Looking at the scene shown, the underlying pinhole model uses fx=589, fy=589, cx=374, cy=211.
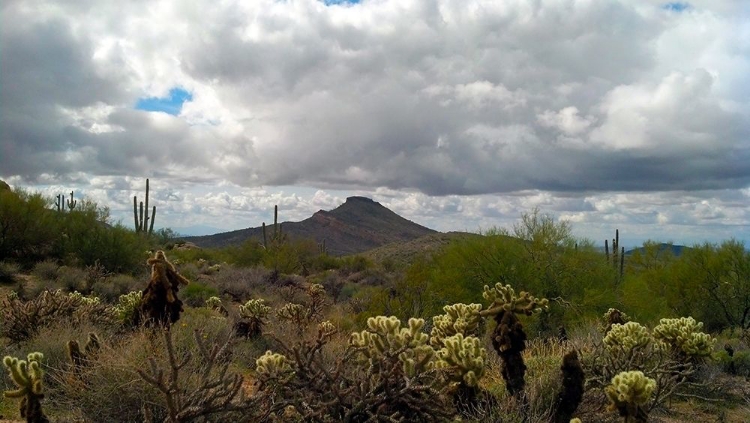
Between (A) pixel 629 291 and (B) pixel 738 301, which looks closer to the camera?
(A) pixel 629 291

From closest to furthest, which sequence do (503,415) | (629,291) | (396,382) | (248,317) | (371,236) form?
(396,382), (503,415), (248,317), (629,291), (371,236)

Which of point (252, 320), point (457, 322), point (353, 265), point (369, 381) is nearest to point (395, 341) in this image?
point (369, 381)

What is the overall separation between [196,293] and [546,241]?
43.0 feet

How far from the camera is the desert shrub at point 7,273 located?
2095 cm

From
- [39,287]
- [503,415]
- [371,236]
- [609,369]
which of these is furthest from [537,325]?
[371,236]

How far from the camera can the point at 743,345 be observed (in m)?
13.8

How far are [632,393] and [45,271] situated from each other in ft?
73.2

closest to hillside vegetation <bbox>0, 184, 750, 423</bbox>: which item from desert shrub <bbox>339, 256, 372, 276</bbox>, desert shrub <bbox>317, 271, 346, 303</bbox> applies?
desert shrub <bbox>317, 271, 346, 303</bbox>

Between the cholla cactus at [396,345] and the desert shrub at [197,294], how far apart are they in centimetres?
1584

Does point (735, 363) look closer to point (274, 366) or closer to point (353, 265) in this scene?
point (274, 366)

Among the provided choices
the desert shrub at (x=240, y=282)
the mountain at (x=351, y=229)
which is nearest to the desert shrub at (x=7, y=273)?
the desert shrub at (x=240, y=282)

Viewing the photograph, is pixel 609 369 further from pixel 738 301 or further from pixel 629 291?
pixel 738 301

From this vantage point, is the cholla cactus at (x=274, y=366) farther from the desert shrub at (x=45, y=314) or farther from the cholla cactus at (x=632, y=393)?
the desert shrub at (x=45, y=314)

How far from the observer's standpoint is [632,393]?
518 cm
